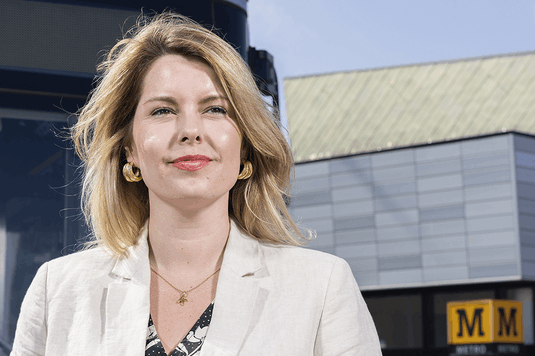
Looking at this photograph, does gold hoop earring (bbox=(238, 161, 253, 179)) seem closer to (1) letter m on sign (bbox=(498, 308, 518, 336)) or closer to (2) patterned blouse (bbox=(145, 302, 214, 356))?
(2) patterned blouse (bbox=(145, 302, 214, 356))

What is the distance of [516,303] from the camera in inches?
1140

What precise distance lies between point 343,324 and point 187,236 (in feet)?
1.58

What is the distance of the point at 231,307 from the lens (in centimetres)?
186

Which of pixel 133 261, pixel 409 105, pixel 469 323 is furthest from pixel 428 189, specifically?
pixel 133 261

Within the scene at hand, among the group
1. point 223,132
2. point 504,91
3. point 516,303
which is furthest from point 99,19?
point 504,91

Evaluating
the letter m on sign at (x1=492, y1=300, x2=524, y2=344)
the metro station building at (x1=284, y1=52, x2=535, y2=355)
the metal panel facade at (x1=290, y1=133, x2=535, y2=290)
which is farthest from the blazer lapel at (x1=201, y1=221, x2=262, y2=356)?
the metal panel facade at (x1=290, y1=133, x2=535, y2=290)

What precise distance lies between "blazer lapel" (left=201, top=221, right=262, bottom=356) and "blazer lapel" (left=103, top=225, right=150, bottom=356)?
183 mm

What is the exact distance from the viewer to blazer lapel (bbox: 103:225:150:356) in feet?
5.91

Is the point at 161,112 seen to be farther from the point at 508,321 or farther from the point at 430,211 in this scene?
the point at 430,211

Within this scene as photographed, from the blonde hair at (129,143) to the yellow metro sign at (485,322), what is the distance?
90.0 feet

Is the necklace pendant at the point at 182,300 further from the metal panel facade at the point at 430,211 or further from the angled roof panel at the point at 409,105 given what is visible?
the angled roof panel at the point at 409,105

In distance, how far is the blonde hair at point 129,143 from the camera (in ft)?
6.44

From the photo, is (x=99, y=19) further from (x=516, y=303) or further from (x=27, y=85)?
(x=516, y=303)

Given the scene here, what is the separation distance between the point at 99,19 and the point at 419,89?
106 feet
